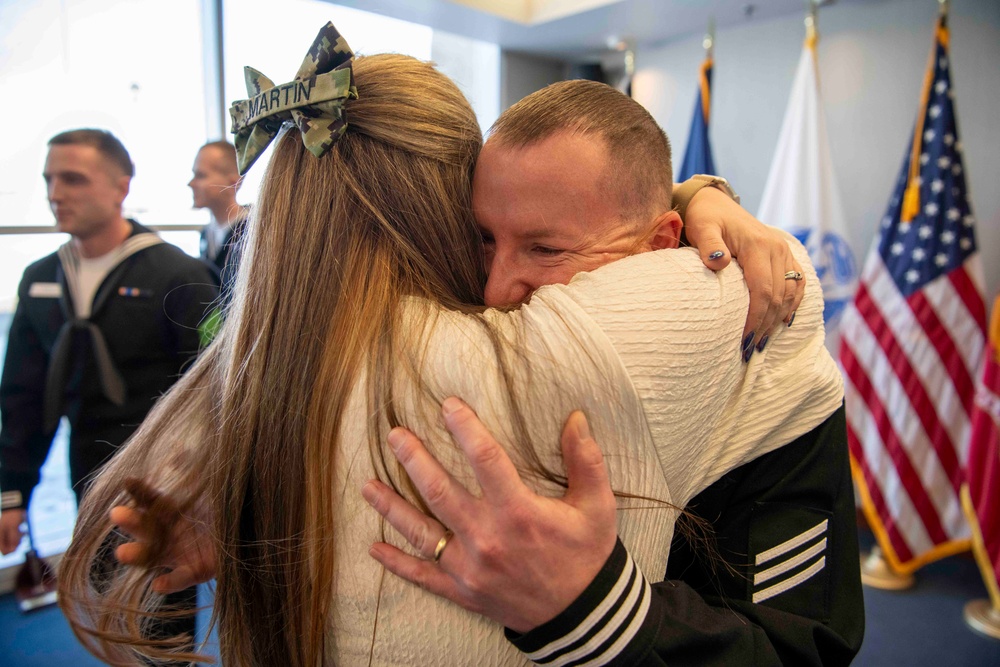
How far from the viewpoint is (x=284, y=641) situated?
77 centimetres

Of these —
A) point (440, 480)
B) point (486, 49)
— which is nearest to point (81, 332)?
point (440, 480)

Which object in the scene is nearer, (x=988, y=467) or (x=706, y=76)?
(x=988, y=467)

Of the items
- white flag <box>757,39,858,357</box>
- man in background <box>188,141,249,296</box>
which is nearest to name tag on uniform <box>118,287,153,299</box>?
man in background <box>188,141,249,296</box>

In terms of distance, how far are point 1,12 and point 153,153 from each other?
851 mm

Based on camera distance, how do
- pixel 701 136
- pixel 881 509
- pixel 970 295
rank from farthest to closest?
pixel 701 136 < pixel 881 509 < pixel 970 295

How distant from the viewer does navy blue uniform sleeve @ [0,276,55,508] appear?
217 cm

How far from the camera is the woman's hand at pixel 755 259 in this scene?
773 mm

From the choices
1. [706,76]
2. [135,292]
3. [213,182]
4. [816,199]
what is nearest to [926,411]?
[816,199]

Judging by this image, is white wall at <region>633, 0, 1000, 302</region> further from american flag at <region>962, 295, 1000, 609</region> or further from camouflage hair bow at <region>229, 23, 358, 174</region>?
camouflage hair bow at <region>229, 23, 358, 174</region>

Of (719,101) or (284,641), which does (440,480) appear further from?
(719,101)

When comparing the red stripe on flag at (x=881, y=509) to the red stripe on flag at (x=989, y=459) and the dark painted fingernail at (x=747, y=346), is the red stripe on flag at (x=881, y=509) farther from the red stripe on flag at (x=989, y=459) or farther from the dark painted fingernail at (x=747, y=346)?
the dark painted fingernail at (x=747, y=346)

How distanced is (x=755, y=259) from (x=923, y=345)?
102 inches

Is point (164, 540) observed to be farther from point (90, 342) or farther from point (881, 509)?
point (881, 509)

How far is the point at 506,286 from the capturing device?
2.89 feet
